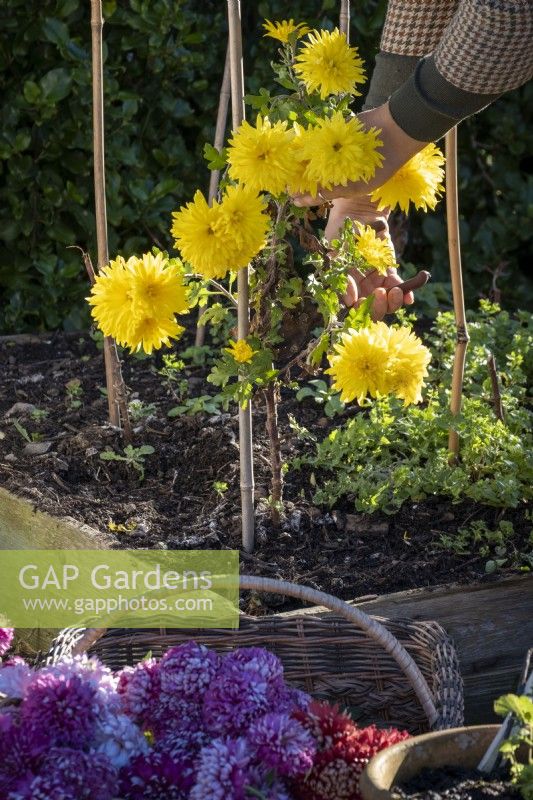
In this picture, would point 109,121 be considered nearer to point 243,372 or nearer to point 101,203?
point 101,203

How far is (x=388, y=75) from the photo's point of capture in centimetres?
264

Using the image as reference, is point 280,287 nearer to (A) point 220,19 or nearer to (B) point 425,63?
(B) point 425,63

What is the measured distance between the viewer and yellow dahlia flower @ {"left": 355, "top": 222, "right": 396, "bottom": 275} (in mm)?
2443

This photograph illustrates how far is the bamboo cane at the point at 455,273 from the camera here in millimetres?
2717

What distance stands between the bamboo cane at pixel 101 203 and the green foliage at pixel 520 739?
1.83 metres

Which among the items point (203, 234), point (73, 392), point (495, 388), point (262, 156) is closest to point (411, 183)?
point (262, 156)

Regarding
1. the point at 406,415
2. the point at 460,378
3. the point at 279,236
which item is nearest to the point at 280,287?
the point at 279,236

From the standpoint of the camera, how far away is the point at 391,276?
2.64 metres

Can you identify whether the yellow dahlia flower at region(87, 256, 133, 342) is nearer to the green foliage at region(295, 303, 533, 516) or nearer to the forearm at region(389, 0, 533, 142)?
the forearm at region(389, 0, 533, 142)

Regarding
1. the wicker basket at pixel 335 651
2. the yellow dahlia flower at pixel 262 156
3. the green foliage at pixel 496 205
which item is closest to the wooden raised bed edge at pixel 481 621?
the wicker basket at pixel 335 651

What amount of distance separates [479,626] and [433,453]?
24.3 inches

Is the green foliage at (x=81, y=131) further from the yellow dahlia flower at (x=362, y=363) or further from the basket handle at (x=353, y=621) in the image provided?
the basket handle at (x=353, y=621)

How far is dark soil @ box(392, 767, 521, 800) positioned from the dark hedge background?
2922 millimetres

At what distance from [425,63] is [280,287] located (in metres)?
0.56
